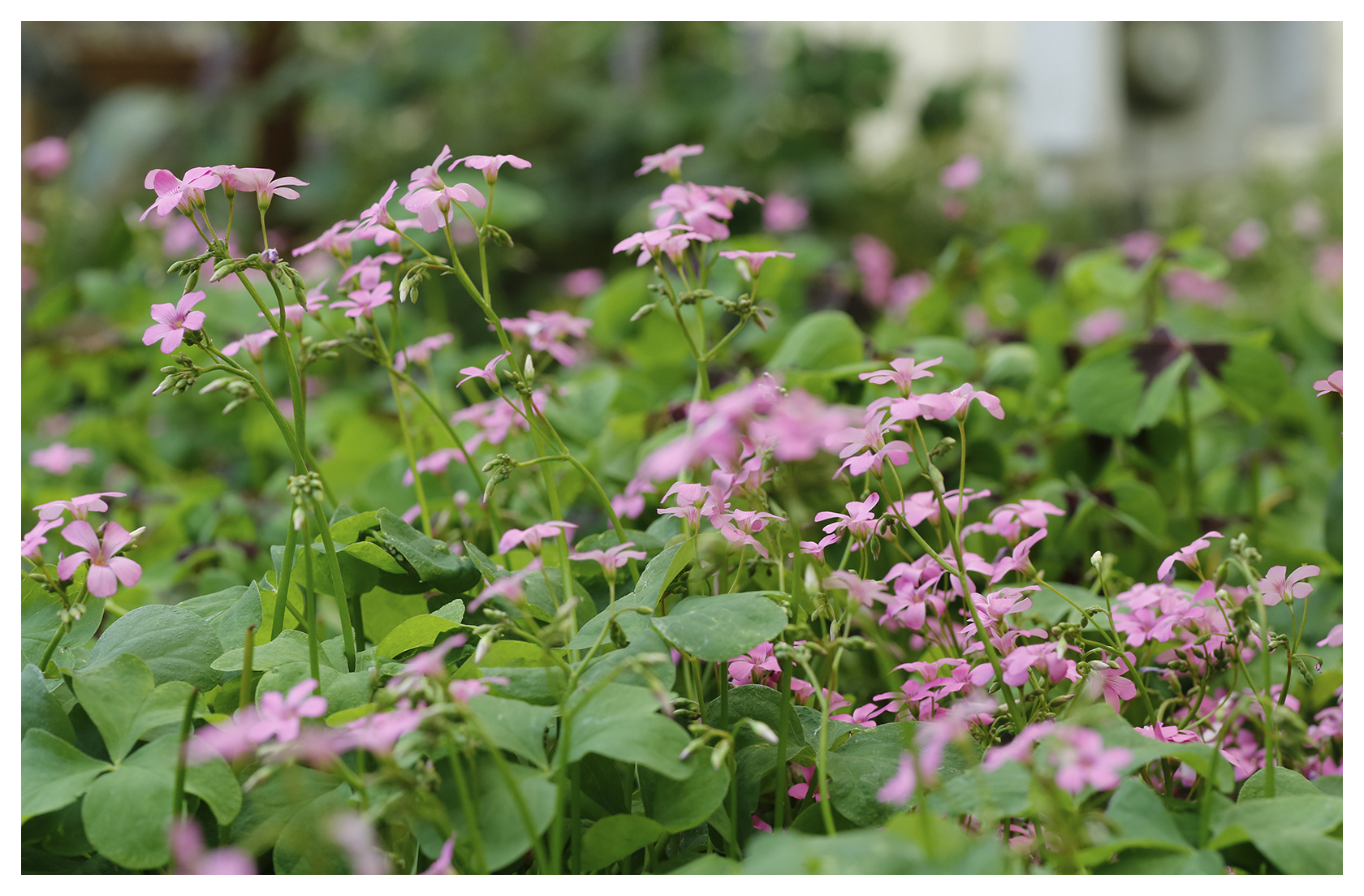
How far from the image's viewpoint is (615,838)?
18.5 inches

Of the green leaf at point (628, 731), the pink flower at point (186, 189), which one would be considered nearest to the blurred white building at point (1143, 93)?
the pink flower at point (186, 189)

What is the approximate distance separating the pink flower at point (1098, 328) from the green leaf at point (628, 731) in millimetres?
1238

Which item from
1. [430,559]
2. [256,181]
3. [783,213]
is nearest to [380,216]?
[256,181]

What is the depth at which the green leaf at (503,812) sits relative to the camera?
43 cm

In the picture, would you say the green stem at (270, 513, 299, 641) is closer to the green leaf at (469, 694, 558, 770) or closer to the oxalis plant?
the oxalis plant

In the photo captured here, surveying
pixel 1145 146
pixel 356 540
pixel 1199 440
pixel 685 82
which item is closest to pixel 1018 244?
pixel 1199 440

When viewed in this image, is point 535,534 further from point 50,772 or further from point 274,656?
point 50,772

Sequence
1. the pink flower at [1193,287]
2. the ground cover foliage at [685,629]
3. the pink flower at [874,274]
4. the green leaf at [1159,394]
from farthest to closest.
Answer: the pink flower at [1193,287] → the pink flower at [874,274] → the green leaf at [1159,394] → the ground cover foliage at [685,629]

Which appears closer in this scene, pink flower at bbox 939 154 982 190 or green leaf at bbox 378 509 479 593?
green leaf at bbox 378 509 479 593

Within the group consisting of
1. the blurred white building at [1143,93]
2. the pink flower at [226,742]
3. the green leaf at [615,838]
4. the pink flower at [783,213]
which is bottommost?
the green leaf at [615,838]

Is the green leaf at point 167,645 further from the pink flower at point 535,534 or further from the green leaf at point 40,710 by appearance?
the pink flower at point 535,534

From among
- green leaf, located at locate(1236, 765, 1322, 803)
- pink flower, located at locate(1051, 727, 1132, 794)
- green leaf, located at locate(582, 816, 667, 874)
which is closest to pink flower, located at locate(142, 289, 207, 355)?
green leaf, located at locate(582, 816, 667, 874)

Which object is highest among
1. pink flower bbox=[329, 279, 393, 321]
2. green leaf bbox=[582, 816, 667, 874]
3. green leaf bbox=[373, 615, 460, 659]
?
pink flower bbox=[329, 279, 393, 321]

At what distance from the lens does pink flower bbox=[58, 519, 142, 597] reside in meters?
0.54
